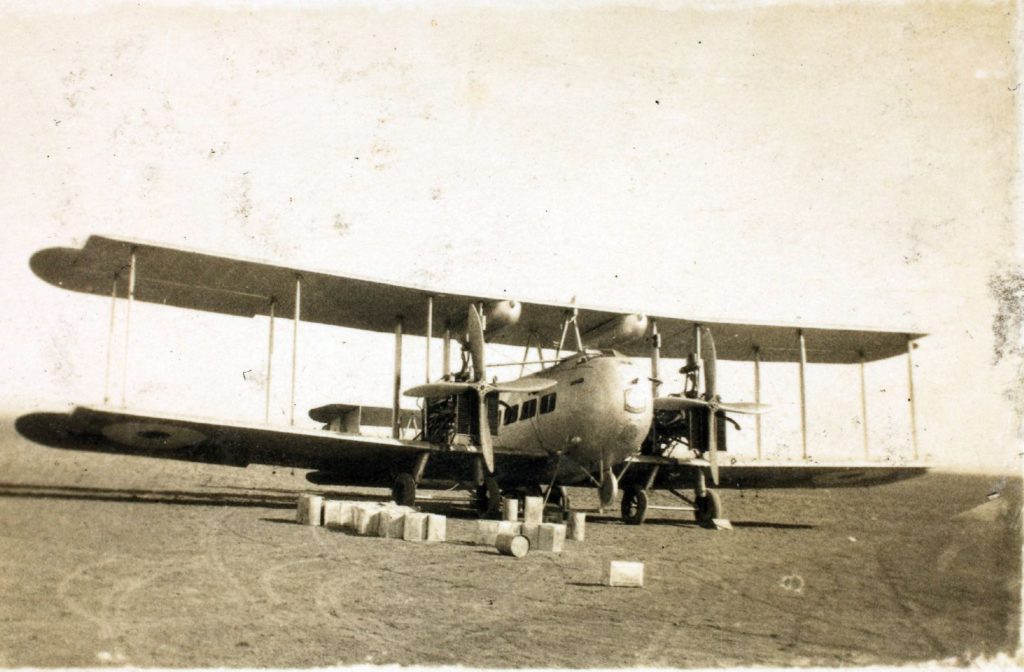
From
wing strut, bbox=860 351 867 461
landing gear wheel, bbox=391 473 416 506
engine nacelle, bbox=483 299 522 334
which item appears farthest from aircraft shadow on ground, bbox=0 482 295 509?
wing strut, bbox=860 351 867 461

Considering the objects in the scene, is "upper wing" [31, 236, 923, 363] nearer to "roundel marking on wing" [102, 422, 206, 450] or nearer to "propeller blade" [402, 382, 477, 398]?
"propeller blade" [402, 382, 477, 398]

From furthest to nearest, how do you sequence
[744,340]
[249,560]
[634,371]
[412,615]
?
1. [744,340]
2. [634,371]
3. [249,560]
4. [412,615]

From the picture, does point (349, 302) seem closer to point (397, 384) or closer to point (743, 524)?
point (397, 384)

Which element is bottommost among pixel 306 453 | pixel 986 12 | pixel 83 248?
pixel 306 453

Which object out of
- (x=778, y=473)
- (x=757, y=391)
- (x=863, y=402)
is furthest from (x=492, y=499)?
(x=863, y=402)

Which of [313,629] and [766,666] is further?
[313,629]

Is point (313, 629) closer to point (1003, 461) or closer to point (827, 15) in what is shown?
point (1003, 461)

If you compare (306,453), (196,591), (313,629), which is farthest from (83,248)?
(313,629)
